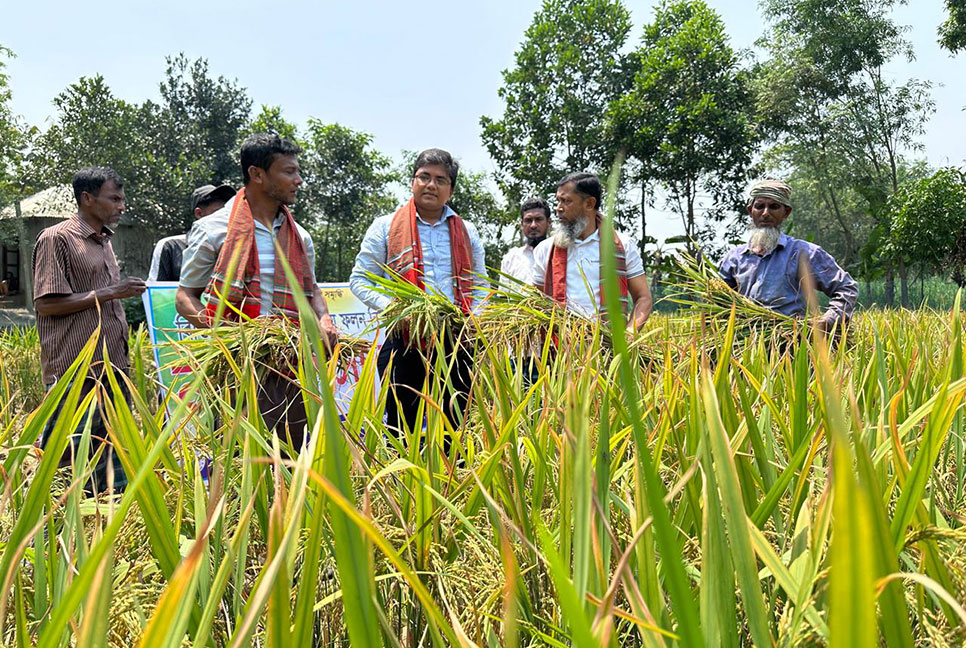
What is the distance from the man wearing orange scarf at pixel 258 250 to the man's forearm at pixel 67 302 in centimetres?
43

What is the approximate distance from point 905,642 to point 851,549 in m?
0.23

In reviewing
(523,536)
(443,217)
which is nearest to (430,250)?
(443,217)

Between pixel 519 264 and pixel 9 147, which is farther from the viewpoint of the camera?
pixel 9 147

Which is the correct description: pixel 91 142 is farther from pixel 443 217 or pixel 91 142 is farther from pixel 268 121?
pixel 443 217

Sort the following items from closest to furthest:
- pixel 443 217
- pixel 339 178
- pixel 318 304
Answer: pixel 318 304 → pixel 443 217 → pixel 339 178

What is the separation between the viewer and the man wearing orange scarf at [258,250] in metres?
2.27

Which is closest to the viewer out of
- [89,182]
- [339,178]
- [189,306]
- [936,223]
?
[189,306]

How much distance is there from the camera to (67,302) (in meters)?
2.62

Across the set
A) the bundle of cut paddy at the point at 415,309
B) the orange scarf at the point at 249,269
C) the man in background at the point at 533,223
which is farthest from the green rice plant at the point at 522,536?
the man in background at the point at 533,223

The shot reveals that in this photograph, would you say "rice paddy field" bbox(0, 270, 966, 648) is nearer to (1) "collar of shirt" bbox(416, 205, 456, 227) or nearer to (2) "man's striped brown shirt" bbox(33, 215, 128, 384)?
(2) "man's striped brown shirt" bbox(33, 215, 128, 384)

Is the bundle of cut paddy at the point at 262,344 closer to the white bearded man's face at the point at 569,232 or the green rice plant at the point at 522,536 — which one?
the green rice plant at the point at 522,536

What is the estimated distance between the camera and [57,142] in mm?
18266

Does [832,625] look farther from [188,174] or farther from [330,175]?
[330,175]

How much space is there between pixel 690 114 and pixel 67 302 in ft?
52.7
